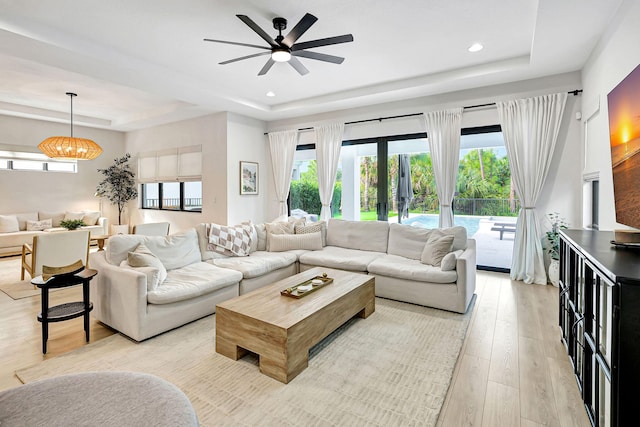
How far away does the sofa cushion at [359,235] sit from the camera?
4711mm

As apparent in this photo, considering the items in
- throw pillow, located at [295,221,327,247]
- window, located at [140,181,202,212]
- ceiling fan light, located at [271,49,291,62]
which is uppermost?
ceiling fan light, located at [271,49,291,62]

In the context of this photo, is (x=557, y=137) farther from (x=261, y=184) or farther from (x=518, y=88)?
(x=261, y=184)

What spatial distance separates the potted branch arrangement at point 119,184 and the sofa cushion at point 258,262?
5.26 m

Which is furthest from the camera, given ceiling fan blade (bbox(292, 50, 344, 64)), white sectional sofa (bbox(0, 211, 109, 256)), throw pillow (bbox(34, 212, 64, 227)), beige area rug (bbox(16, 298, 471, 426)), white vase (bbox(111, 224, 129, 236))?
white vase (bbox(111, 224, 129, 236))

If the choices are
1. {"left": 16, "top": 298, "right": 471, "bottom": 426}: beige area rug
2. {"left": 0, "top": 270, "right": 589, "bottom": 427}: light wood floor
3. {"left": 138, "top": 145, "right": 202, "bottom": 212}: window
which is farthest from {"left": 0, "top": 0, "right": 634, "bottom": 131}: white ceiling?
{"left": 16, "top": 298, "right": 471, "bottom": 426}: beige area rug

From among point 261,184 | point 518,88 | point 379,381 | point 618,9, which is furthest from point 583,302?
point 261,184

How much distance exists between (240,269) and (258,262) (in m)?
0.30

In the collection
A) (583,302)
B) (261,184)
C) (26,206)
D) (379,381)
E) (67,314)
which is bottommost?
(379,381)

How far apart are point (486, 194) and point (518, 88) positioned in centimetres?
154

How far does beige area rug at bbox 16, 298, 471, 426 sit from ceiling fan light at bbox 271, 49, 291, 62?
2703 millimetres

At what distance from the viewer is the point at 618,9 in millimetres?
2641

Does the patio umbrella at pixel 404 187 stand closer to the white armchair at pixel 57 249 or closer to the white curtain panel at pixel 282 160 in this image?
the white curtain panel at pixel 282 160

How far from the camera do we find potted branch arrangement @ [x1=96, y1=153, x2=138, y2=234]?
7.89 meters

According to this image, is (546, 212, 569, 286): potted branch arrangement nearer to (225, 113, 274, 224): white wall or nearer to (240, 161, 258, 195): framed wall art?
(225, 113, 274, 224): white wall
